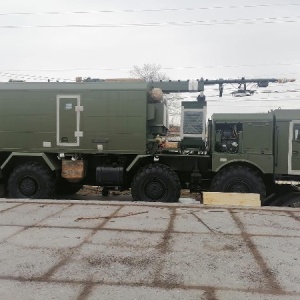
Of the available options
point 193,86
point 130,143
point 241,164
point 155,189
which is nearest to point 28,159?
point 130,143

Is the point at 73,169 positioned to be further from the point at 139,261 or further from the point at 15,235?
the point at 139,261

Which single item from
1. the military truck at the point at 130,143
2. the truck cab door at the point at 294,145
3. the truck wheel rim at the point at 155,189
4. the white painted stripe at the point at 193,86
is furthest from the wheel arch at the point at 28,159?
the truck cab door at the point at 294,145

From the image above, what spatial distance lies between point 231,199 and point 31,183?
484 cm

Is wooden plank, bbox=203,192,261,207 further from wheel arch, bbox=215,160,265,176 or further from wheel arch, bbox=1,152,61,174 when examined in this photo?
Result: wheel arch, bbox=1,152,61,174

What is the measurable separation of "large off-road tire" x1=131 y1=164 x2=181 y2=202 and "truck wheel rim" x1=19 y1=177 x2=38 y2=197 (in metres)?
2.45

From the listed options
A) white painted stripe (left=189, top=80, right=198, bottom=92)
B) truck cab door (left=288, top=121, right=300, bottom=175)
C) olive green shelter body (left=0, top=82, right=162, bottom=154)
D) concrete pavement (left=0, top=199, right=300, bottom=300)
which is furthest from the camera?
white painted stripe (left=189, top=80, right=198, bottom=92)

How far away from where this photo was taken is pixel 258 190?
877cm

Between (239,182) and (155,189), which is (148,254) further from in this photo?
(239,182)

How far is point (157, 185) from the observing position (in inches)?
358

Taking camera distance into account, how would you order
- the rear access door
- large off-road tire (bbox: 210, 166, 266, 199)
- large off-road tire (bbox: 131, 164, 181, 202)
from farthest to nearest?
1. the rear access door
2. large off-road tire (bbox: 131, 164, 181, 202)
3. large off-road tire (bbox: 210, 166, 266, 199)

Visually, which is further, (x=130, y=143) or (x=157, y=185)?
(x=130, y=143)

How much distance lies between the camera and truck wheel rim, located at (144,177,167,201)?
9.05 metres

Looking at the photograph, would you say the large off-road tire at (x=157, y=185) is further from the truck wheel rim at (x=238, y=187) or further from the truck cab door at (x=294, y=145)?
the truck cab door at (x=294, y=145)

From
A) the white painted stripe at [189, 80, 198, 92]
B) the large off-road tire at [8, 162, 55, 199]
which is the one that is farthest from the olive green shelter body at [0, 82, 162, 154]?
the white painted stripe at [189, 80, 198, 92]
